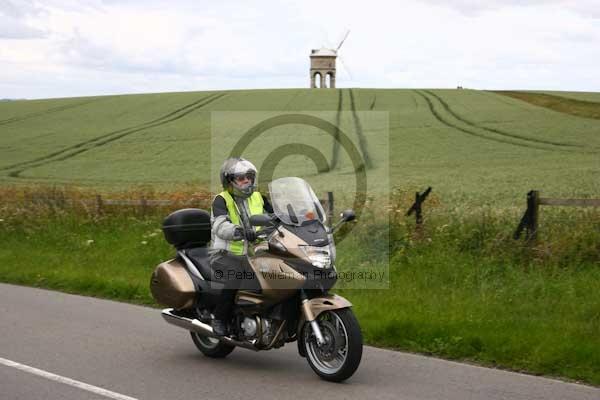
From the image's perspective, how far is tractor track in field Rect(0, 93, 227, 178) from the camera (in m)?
36.4

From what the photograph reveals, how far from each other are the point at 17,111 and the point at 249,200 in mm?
56155

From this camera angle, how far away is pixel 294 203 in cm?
658

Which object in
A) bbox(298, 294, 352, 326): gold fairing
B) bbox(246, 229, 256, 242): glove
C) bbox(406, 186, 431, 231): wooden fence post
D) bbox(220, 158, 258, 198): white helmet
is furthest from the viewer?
bbox(406, 186, 431, 231): wooden fence post

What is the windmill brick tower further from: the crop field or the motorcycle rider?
the motorcycle rider

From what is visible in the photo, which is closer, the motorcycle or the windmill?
the motorcycle

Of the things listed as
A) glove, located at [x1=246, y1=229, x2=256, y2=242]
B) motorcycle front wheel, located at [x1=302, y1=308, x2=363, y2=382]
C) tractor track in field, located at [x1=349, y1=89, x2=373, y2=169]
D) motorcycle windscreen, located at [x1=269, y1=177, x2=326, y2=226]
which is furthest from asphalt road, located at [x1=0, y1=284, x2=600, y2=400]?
tractor track in field, located at [x1=349, y1=89, x2=373, y2=169]

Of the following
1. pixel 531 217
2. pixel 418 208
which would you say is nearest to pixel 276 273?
pixel 531 217

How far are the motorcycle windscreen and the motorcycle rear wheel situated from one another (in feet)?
5.38

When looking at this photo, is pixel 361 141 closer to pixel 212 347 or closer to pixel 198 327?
pixel 212 347

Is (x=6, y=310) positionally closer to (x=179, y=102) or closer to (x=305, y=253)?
(x=305, y=253)

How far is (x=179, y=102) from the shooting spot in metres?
58.3

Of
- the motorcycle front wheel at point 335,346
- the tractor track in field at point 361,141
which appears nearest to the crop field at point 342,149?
the tractor track in field at point 361,141


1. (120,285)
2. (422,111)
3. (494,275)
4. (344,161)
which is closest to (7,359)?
(120,285)

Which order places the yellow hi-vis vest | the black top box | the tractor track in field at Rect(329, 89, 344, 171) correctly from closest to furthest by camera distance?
1. the yellow hi-vis vest
2. the black top box
3. the tractor track in field at Rect(329, 89, 344, 171)
